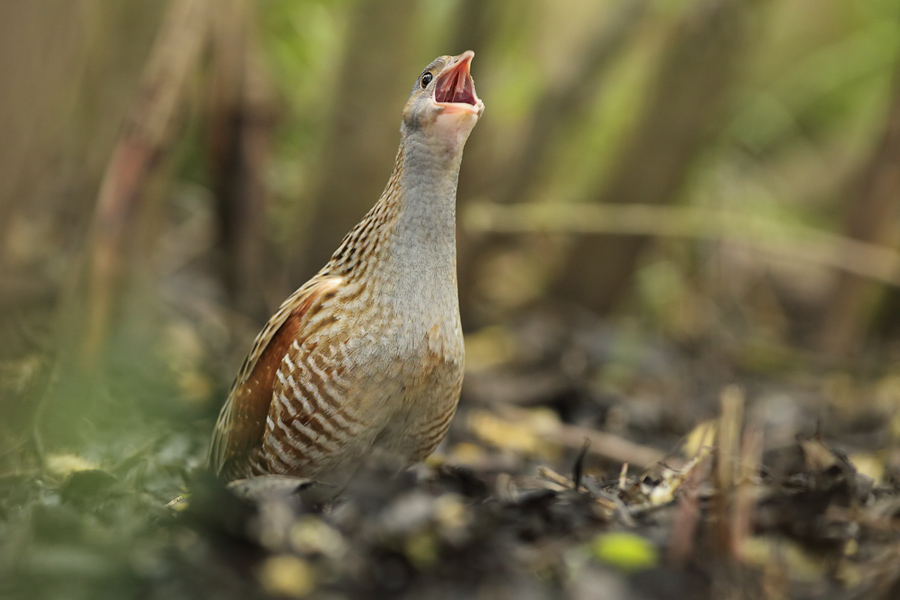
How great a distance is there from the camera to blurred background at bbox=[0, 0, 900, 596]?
12.5 ft

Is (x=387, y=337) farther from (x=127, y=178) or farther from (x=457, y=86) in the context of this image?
(x=127, y=178)

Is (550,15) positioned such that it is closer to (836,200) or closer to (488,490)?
(836,200)

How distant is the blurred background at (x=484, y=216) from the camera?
3.81m

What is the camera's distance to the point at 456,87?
259 cm

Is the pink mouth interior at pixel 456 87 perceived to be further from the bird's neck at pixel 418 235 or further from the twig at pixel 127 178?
the twig at pixel 127 178

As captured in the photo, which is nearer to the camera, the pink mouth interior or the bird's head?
the bird's head

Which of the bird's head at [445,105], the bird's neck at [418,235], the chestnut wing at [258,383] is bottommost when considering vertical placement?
the chestnut wing at [258,383]

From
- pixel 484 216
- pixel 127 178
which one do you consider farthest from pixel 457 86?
pixel 484 216

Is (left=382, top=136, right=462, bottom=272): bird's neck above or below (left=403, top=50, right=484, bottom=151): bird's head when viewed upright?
below

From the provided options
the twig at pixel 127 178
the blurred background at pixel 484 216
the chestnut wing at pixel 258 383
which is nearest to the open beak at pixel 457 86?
the chestnut wing at pixel 258 383

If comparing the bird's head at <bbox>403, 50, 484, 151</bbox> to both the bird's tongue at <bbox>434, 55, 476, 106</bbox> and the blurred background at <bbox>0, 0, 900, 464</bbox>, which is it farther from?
the blurred background at <bbox>0, 0, 900, 464</bbox>

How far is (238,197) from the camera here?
507 cm

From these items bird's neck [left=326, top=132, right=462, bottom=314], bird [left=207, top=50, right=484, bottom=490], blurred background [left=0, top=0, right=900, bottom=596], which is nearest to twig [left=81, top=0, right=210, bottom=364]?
blurred background [left=0, top=0, right=900, bottom=596]

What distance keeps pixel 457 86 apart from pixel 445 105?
0.68ft
